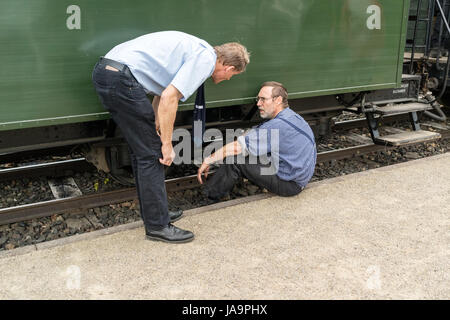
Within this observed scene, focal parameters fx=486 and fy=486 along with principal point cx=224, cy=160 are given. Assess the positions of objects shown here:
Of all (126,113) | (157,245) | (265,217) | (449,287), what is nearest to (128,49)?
(126,113)

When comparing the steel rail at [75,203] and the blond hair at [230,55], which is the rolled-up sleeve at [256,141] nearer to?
the blond hair at [230,55]

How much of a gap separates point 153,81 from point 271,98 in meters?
1.34

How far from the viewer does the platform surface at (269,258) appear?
302cm

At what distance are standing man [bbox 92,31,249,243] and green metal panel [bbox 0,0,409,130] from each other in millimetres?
430

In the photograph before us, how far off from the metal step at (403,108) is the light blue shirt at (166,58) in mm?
3232

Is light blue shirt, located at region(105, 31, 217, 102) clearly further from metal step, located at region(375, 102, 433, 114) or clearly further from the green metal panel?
metal step, located at region(375, 102, 433, 114)

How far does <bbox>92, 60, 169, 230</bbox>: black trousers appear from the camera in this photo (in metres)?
3.25

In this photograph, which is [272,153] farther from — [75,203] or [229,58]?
[75,203]

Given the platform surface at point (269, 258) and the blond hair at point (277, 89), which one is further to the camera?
the blond hair at point (277, 89)

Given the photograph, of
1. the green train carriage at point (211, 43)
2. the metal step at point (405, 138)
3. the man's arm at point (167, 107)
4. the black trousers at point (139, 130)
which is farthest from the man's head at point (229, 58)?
the metal step at point (405, 138)

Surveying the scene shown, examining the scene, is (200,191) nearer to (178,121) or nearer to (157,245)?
(178,121)

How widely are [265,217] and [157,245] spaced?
1.00m

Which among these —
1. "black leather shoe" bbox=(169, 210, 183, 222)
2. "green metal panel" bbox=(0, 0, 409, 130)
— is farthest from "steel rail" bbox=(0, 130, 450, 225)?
"green metal panel" bbox=(0, 0, 409, 130)

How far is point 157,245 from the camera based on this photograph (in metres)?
3.59
